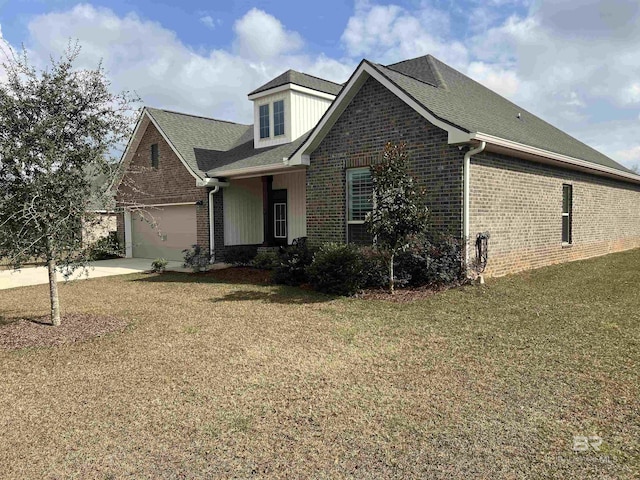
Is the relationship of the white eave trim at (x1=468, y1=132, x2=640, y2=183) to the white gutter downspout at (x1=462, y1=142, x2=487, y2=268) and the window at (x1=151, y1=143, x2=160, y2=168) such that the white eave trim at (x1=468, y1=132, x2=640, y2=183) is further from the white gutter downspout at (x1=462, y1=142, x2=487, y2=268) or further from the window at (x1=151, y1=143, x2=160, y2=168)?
the window at (x1=151, y1=143, x2=160, y2=168)

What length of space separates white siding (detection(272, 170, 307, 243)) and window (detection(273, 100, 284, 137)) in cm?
149

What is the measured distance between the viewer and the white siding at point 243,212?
16.2m

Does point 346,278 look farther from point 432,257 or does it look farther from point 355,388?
point 355,388

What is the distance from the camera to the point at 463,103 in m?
12.1

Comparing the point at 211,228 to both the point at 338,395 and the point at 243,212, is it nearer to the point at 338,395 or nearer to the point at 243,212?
the point at 243,212

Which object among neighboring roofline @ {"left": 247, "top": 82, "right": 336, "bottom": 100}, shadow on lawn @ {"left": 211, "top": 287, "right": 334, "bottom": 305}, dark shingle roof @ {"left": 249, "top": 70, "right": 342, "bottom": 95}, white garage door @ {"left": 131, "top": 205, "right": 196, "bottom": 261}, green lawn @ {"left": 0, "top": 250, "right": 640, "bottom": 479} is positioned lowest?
green lawn @ {"left": 0, "top": 250, "right": 640, "bottom": 479}

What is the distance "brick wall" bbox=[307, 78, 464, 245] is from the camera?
9697 millimetres

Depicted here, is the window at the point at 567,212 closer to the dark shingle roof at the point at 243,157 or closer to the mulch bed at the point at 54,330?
the dark shingle roof at the point at 243,157

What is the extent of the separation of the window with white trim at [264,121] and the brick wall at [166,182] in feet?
9.15

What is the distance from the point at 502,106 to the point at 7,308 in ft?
47.1

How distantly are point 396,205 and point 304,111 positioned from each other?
8.18m

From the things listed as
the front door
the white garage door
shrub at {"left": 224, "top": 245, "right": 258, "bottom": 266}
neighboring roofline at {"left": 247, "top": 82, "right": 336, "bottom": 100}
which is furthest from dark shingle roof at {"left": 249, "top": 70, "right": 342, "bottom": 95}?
shrub at {"left": 224, "top": 245, "right": 258, "bottom": 266}

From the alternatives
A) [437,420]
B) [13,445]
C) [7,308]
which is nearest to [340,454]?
[437,420]

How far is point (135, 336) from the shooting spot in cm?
665
